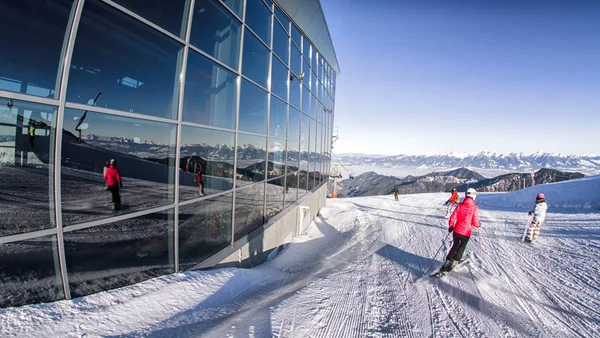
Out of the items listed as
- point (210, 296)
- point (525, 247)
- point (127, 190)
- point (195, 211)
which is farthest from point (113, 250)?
point (525, 247)

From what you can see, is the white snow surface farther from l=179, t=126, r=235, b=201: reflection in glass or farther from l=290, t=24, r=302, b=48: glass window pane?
l=290, t=24, r=302, b=48: glass window pane

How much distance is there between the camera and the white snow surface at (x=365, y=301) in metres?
3.04

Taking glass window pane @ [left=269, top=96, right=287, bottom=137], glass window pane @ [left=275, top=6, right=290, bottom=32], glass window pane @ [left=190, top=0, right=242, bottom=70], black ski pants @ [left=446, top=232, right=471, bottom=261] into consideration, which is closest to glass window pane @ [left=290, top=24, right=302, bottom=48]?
glass window pane @ [left=275, top=6, right=290, bottom=32]

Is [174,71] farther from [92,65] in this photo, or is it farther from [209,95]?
[92,65]

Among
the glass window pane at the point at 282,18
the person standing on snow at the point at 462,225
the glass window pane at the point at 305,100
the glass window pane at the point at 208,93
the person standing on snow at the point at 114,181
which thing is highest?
the glass window pane at the point at 282,18

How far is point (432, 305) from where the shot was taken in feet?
13.2

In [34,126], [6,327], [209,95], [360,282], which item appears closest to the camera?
[6,327]

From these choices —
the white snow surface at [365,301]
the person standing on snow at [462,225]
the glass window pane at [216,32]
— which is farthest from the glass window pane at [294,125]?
the person standing on snow at [462,225]

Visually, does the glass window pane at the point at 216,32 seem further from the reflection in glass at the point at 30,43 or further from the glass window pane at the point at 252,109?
the reflection in glass at the point at 30,43

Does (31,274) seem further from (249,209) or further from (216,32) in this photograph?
(216,32)

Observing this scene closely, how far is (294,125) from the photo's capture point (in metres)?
11.6

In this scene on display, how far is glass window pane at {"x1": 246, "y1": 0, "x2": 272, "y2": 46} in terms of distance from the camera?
270 inches

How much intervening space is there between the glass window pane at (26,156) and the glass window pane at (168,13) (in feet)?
8.16

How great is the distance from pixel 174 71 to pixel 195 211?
10.0 feet
